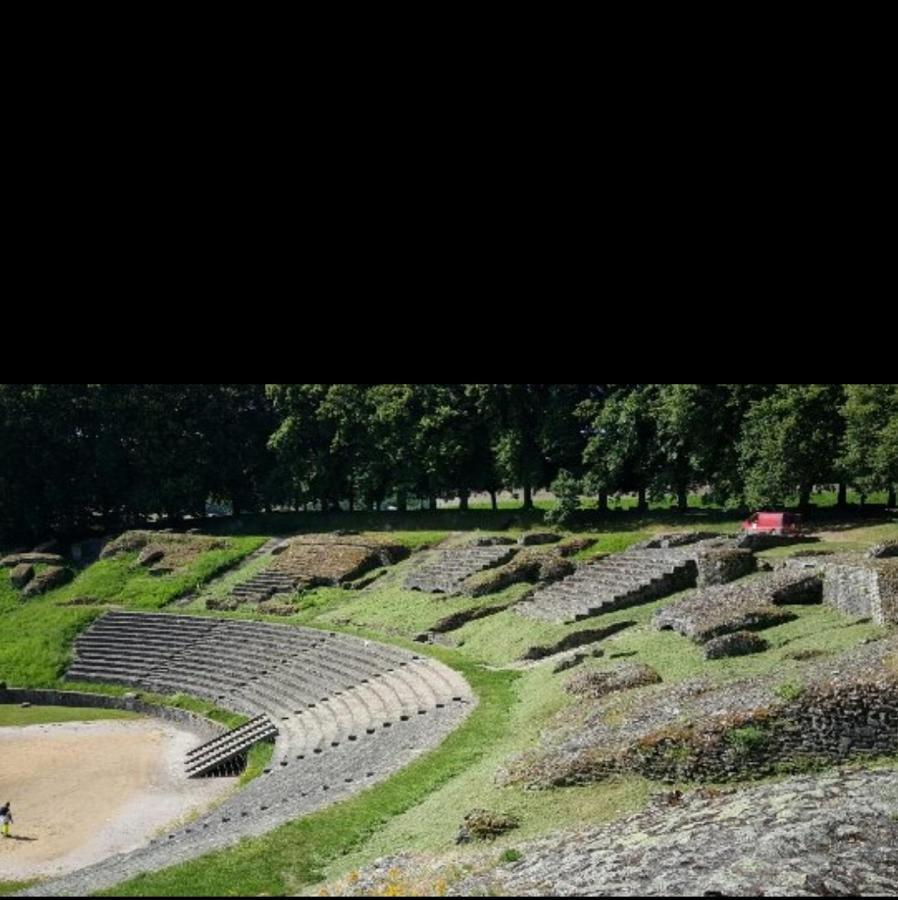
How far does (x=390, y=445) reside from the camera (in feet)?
168

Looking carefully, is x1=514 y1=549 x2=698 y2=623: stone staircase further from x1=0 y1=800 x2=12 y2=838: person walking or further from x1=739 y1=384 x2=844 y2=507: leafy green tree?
x1=0 y1=800 x2=12 y2=838: person walking

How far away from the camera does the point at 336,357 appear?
442 centimetres

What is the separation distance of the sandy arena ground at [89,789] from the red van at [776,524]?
18.3 metres

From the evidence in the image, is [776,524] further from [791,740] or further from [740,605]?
[791,740]

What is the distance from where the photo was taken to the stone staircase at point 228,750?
24.0 meters

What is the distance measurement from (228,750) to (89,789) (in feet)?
10.9

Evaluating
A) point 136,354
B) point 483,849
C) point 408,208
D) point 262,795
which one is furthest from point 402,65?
point 262,795

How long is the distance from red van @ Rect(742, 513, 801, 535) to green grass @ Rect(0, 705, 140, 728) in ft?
68.0

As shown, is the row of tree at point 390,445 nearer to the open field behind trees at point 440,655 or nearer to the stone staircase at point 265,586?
the open field behind trees at point 440,655

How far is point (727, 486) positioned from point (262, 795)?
84.3 feet

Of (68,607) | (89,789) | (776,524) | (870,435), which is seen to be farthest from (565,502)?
(89,789)

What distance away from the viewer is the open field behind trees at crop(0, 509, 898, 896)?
13.1 metres

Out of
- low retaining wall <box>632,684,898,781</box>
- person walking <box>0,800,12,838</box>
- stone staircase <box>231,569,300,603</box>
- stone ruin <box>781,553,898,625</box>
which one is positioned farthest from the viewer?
stone staircase <box>231,569,300,603</box>

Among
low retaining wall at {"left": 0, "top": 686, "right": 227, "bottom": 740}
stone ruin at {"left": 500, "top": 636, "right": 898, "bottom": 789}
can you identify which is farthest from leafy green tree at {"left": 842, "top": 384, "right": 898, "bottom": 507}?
low retaining wall at {"left": 0, "top": 686, "right": 227, "bottom": 740}
